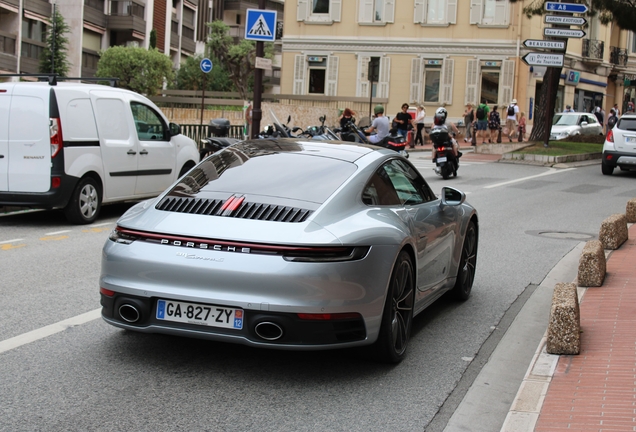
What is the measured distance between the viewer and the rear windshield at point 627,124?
24.2 meters

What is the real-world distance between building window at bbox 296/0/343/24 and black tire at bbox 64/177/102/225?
37.7 metres

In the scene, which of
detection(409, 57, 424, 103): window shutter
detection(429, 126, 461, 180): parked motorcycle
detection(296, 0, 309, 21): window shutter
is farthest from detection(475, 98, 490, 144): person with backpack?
detection(296, 0, 309, 21): window shutter

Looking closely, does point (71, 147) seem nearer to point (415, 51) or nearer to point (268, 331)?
point (268, 331)

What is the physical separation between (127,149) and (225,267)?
329 inches

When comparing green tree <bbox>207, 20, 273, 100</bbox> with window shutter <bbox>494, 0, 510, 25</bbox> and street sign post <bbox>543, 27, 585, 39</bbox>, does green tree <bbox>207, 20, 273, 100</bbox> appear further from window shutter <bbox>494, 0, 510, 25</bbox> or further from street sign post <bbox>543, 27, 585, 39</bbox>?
street sign post <bbox>543, 27, 585, 39</bbox>

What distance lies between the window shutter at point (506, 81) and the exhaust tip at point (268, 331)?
43068mm

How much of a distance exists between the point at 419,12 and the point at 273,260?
44.2m

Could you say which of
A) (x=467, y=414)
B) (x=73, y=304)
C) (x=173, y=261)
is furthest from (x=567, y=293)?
(x=73, y=304)

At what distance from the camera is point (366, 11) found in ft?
159

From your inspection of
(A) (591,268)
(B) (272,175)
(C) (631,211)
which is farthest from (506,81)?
(B) (272,175)

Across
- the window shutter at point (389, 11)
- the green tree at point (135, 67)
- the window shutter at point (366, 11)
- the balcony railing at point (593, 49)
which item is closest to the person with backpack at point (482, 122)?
the window shutter at point (389, 11)

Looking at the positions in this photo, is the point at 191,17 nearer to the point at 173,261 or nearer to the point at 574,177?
the point at 574,177

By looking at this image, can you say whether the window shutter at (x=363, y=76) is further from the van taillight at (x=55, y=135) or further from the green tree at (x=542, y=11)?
the van taillight at (x=55, y=135)

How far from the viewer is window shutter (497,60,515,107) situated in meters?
46.8
